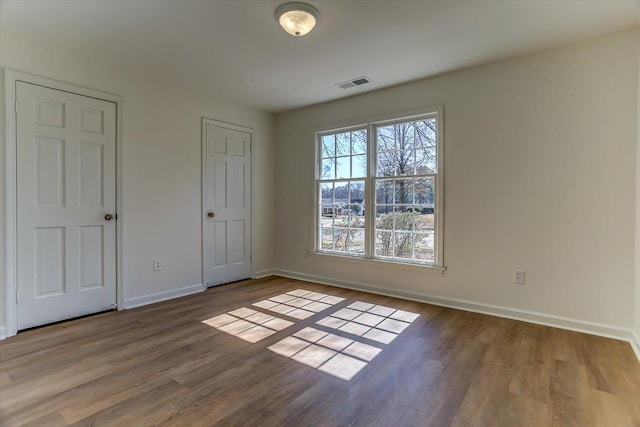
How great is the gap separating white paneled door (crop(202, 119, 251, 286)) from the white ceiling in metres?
0.97

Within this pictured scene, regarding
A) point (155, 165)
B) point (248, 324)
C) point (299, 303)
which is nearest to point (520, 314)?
point (299, 303)

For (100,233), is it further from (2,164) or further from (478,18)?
(478,18)

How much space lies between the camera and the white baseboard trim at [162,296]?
11.3 ft

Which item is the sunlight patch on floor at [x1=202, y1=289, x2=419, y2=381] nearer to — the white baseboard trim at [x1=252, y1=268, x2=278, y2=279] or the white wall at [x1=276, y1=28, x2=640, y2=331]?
the white wall at [x1=276, y1=28, x2=640, y2=331]

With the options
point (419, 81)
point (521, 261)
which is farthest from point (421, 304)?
point (419, 81)

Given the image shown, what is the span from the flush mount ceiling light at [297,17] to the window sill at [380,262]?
255cm

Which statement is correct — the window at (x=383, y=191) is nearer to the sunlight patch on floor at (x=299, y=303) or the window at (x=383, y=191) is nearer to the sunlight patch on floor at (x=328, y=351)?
the sunlight patch on floor at (x=299, y=303)

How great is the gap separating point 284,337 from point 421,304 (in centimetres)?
162

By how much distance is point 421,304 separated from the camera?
11.5 ft

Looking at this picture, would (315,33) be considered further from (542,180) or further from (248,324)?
(248,324)

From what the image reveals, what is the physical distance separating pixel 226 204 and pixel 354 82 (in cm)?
224

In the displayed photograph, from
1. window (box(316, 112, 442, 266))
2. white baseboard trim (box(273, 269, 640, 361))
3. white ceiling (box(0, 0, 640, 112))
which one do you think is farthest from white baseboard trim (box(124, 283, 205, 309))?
white ceiling (box(0, 0, 640, 112))

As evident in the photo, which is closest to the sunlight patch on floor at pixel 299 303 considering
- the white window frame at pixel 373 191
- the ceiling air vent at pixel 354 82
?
the white window frame at pixel 373 191

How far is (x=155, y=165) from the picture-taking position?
3.63 meters
